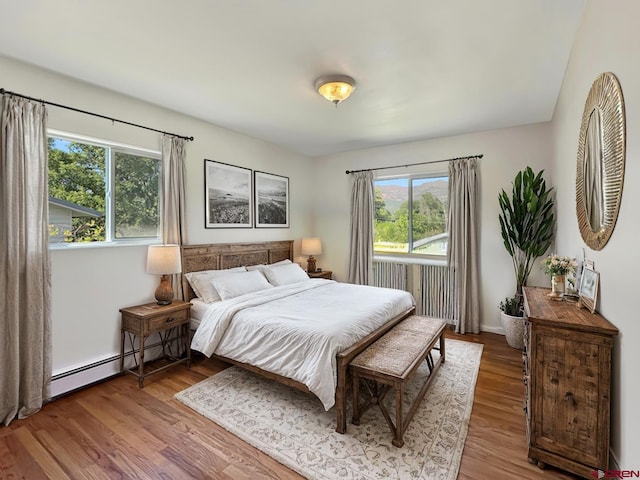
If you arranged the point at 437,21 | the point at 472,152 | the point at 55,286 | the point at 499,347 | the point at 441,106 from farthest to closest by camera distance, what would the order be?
the point at 472,152 < the point at 499,347 < the point at 441,106 < the point at 55,286 < the point at 437,21

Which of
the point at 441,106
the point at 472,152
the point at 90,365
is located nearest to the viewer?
the point at 90,365

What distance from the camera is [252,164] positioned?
442 cm

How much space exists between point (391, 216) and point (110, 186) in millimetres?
3801

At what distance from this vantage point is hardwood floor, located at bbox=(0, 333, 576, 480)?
69.6 inches

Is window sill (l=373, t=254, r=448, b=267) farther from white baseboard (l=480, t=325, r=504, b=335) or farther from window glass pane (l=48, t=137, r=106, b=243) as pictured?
window glass pane (l=48, t=137, r=106, b=243)

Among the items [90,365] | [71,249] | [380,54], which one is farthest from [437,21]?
[90,365]

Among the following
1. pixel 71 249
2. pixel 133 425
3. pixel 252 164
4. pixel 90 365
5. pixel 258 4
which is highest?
pixel 258 4

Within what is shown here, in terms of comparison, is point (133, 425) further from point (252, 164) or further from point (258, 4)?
point (252, 164)

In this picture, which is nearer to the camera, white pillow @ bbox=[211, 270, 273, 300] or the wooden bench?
the wooden bench

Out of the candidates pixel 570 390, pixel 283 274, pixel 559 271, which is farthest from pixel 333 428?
pixel 283 274

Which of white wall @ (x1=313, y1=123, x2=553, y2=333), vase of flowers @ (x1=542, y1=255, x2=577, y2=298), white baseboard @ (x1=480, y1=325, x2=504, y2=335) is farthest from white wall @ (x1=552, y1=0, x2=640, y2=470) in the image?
white baseboard @ (x1=480, y1=325, x2=504, y2=335)

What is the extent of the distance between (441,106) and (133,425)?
398 cm

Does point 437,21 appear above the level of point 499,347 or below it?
above

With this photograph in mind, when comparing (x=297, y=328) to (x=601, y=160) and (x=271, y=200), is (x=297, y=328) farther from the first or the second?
(x=271, y=200)
